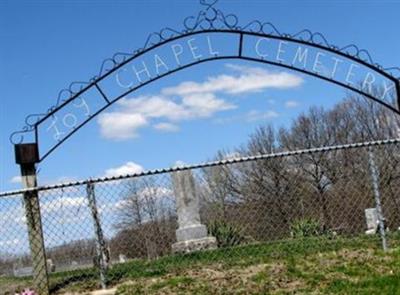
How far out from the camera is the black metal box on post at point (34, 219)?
7.15 meters

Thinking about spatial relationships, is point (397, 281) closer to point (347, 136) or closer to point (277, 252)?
point (277, 252)

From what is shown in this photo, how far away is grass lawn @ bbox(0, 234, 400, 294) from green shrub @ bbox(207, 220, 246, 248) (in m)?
5.50

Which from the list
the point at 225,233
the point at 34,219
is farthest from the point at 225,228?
the point at 34,219

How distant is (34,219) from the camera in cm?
726

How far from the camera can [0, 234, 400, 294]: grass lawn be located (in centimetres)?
588

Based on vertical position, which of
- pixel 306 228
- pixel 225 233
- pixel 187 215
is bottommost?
pixel 306 228

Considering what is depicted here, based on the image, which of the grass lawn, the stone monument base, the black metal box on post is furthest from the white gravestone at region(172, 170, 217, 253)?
the black metal box on post

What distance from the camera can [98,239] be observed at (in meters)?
6.78

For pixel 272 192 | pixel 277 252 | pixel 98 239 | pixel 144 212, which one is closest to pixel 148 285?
pixel 98 239

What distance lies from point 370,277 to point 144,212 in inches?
334

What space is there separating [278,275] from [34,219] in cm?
300

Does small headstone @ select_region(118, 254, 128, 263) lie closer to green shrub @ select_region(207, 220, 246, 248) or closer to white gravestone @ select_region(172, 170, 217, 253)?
white gravestone @ select_region(172, 170, 217, 253)

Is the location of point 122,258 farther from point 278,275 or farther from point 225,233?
point 278,275

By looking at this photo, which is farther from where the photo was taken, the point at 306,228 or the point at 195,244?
the point at 306,228
